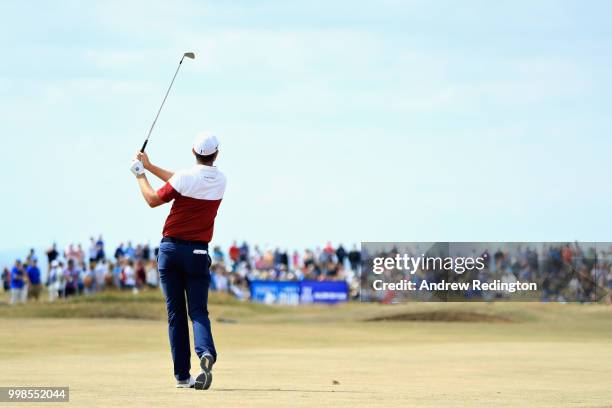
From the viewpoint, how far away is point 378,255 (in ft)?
130

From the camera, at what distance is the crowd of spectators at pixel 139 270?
45.3m

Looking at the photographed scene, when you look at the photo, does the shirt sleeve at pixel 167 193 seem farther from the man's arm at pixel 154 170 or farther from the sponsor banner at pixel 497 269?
the sponsor banner at pixel 497 269

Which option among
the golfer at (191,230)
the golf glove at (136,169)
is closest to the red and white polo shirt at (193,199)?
the golfer at (191,230)

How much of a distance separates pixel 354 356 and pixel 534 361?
2.82 m

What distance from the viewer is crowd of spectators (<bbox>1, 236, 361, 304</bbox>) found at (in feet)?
149

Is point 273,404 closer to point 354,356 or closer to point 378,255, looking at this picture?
point 354,356

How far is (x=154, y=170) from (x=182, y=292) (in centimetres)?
116

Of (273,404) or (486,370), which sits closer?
(273,404)

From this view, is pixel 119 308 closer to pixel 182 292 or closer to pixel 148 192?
pixel 182 292

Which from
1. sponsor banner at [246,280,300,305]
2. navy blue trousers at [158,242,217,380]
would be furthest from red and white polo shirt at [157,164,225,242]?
sponsor banner at [246,280,300,305]

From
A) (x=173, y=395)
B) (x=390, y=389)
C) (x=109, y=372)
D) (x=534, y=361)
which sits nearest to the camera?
(x=173, y=395)

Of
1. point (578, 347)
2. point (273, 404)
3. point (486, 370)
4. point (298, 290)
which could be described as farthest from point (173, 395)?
point (298, 290)

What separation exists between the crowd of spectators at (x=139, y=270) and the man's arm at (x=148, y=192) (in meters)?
33.5

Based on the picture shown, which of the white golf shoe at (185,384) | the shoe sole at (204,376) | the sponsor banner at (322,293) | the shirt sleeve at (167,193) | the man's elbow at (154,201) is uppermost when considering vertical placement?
the shirt sleeve at (167,193)
